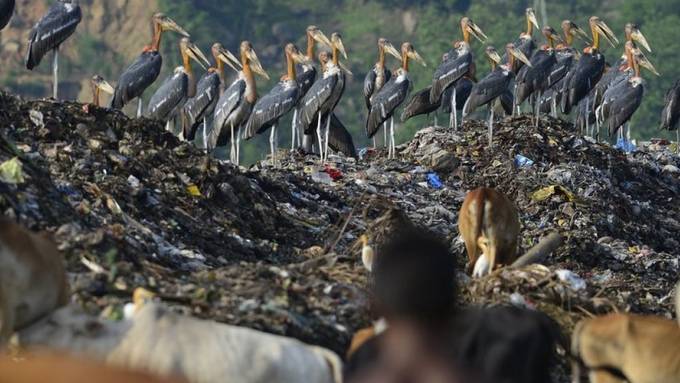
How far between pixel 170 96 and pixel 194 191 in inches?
354

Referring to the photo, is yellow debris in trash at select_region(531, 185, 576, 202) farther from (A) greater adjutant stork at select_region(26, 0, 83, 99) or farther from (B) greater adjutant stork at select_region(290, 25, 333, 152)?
(A) greater adjutant stork at select_region(26, 0, 83, 99)

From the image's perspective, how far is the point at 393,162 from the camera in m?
21.8

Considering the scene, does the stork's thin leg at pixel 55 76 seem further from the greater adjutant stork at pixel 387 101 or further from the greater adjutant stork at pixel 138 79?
the greater adjutant stork at pixel 387 101

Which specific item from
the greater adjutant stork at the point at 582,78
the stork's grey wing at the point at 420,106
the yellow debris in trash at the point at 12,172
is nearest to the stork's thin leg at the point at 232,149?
the stork's grey wing at the point at 420,106

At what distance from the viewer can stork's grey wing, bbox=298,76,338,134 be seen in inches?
963

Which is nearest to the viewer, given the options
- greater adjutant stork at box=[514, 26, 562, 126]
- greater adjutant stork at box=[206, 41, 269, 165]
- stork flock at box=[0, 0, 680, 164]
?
stork flock at box=[0, 0, 680, 164]

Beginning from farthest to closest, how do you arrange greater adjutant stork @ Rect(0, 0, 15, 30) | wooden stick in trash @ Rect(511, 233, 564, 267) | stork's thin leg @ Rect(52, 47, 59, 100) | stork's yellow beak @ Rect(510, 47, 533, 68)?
stork's yellow beak @ Rect(510, 47, 533, 68), stork's thin leg @ Rect(52, 47, 59, 100), greater adjutant stork @ Rect(0, 0, 15, 30), wooden stick in trash @ Rect(511, 233, 564, 267)

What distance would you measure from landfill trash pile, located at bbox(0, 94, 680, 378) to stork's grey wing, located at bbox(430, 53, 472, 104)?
108 inches

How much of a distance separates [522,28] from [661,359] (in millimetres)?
55782

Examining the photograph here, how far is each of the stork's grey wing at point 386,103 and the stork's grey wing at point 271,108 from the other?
1663 mm

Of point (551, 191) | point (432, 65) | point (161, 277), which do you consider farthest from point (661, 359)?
point (432, 65)

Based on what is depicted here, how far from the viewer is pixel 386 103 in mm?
26172

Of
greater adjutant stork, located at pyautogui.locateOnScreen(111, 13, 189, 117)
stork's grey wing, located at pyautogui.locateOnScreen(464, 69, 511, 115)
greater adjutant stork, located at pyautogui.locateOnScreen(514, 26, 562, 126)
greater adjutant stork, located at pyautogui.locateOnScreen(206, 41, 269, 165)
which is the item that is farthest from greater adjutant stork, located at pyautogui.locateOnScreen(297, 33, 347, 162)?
greater adjutant stork, located at pyautogui.locateOnScreen(514, 26, 562, 126)

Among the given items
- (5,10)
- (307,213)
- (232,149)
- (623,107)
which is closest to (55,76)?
(5,10)
